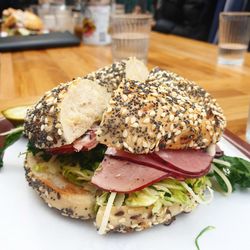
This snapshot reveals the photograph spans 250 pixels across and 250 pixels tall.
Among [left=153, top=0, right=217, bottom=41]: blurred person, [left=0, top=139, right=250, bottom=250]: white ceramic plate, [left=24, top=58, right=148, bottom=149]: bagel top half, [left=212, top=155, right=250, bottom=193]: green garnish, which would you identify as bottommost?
[left=153, top=0, right=217, bottom=41]: blurred person

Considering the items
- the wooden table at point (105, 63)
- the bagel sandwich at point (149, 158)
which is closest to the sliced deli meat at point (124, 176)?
the bagel sandwich at point (149, 158)

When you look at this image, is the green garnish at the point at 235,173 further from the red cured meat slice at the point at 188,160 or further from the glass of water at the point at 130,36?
the glass of water at the point at 130,36

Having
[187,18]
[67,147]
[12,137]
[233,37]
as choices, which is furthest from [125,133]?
[187,18]

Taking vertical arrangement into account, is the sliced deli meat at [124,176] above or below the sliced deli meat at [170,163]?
below

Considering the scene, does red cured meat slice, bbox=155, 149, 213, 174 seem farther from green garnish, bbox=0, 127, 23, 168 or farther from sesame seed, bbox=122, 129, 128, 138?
green garnish, bbox=0, 127, 23, 168

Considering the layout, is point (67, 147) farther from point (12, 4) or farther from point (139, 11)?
point (12, 4)

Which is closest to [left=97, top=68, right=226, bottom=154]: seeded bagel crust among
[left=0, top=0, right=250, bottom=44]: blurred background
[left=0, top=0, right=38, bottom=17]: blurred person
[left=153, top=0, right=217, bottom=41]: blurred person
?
[left=0, top=0, right=250, bottom=44]: blurred background

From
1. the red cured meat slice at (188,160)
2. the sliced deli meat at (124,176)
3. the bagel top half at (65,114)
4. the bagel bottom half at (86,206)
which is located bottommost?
the bagel bottom half at (86,206)
